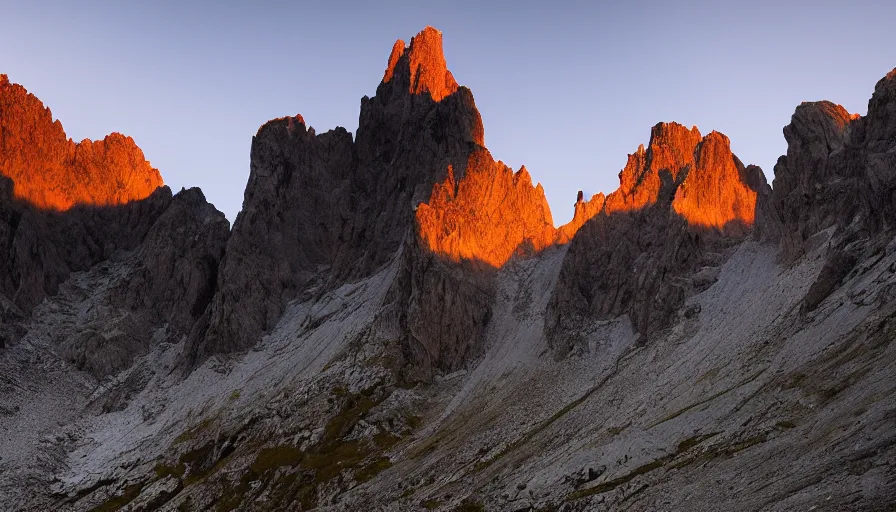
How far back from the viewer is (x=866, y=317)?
88500mm

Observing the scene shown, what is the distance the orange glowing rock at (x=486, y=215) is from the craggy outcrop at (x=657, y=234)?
803 inches

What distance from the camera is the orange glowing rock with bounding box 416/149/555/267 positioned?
17225 centimetres

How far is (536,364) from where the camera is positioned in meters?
142

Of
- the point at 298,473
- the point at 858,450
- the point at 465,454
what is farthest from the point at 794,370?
the point at 298,473

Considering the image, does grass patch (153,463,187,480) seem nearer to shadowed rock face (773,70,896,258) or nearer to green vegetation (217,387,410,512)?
green vegetation (217,387,410,512)

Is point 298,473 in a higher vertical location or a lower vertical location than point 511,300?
lower

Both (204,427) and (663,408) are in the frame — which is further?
(204,427)

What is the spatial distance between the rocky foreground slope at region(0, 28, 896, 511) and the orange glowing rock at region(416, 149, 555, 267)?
59cm

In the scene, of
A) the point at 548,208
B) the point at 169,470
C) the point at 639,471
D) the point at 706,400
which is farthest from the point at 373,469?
the point at 548,208

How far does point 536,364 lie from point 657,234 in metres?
35.1

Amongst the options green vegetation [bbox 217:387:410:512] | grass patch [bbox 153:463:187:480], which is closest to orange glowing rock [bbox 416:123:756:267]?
green vegetation [bbox 217:387:410:512]

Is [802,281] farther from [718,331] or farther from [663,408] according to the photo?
[663,408]

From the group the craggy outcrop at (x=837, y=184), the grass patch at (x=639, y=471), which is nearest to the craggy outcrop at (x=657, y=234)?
the craggy outcrop at (x=837, y=184)

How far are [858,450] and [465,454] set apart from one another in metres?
62.4
